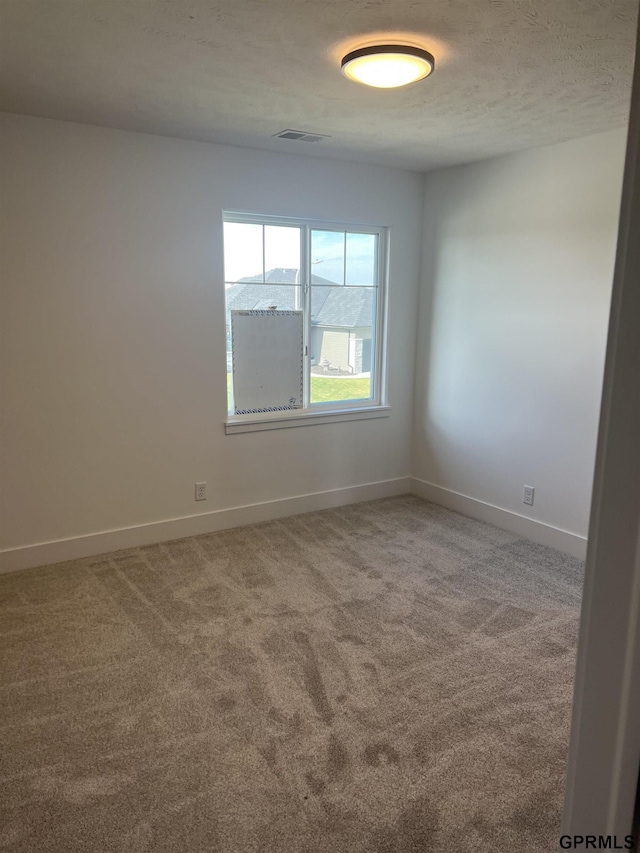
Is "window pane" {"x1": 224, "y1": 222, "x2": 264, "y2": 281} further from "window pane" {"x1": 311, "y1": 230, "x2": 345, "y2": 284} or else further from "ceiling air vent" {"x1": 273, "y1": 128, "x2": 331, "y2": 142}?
"ceiling air vent" {"x1": 273, "y1": 128, "x2": 331, "y2": 142}

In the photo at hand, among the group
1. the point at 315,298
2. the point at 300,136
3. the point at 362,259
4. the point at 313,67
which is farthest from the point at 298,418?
the point at 313,67

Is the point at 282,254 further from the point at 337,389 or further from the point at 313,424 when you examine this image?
the point at 313,424

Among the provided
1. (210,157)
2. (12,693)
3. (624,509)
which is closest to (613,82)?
(210,157)

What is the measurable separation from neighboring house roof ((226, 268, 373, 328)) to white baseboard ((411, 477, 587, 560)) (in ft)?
4.82

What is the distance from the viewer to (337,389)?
468 centimetres

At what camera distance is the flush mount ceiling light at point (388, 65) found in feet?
7.25

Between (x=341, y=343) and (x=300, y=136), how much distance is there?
1554 mm

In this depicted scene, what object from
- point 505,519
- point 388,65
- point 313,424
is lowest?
point 505,519

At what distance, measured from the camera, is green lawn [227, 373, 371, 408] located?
4586mm

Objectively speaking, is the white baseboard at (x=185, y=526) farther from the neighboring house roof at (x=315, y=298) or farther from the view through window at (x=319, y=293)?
the neighboring house roof at (x=315, y=298)

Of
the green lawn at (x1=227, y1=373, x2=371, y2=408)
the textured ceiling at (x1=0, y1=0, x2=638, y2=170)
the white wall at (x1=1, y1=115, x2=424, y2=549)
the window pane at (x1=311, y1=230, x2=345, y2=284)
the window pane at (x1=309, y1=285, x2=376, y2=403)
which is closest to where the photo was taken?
the textured ceiling at (x1=0, y1=0, x2=638, y2=170)

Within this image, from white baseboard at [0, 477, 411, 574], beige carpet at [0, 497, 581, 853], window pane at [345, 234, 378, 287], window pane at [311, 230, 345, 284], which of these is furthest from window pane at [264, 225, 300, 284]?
beige carpet at [0, 497, 581, 853]

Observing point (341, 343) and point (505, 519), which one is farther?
point (341, 343)

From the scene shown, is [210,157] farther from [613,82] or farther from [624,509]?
[624,509]
